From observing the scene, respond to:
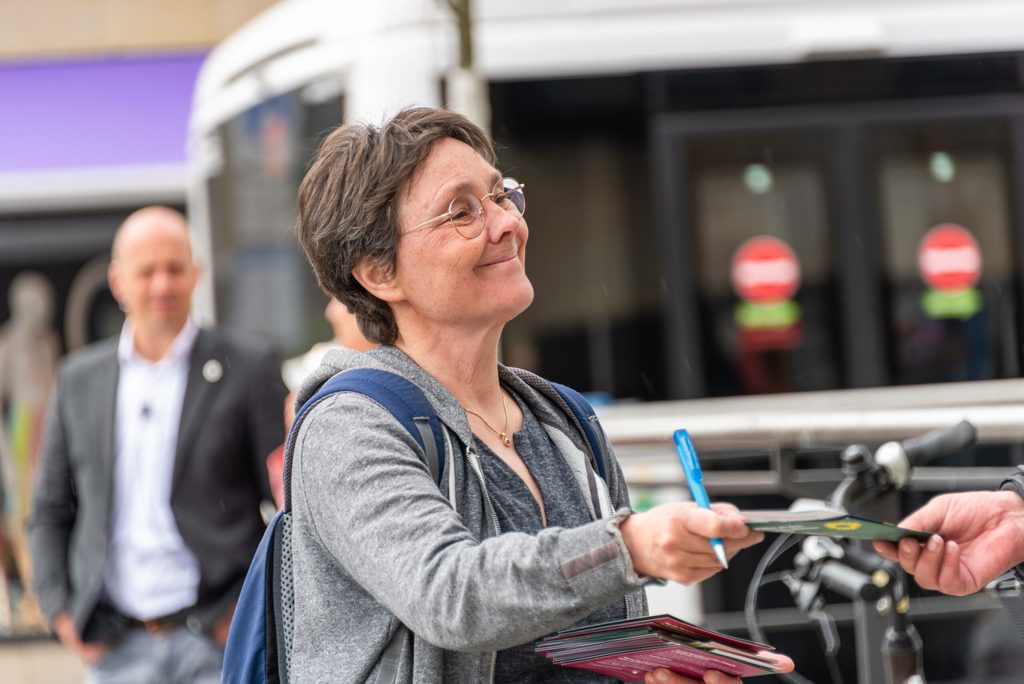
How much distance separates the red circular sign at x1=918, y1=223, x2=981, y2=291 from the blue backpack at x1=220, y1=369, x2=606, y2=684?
5167mm

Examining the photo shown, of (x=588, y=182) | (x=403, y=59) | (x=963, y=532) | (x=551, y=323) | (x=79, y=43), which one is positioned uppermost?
(x=79, y=43)

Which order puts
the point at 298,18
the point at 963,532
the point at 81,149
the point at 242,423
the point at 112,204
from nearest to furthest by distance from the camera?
the point at 963,532
the point at 242,423
the point at 298,18
the point at 112,204
the point at 81,149

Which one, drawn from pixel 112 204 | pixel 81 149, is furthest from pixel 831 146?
pixel 81 149

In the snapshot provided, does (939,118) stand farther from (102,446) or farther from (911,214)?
(102,446)

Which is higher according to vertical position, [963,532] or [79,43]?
[79,43]

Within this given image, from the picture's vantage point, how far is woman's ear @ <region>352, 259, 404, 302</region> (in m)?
2.34

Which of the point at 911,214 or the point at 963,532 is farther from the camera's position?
the point at 911,214

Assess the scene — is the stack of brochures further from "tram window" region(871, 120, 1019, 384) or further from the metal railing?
"tram window" region(871, 120, 1019, 384)

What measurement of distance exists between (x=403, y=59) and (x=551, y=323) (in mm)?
1428

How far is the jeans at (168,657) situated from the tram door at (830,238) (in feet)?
9.70

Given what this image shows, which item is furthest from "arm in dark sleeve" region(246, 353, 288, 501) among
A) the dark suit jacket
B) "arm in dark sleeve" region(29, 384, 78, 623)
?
"arm in dark sleeve" region(29, 384, 78, 623)

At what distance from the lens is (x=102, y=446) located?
4.71 metres

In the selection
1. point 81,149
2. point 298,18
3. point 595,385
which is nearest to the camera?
point 595,385

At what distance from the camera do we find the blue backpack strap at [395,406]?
6.97 ft
